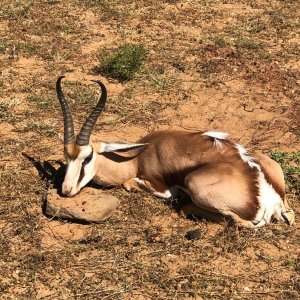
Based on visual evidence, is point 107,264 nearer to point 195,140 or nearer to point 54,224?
point 54,224

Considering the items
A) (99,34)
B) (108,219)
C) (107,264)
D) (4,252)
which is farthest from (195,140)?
(99,34)

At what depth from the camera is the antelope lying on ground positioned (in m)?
6.31

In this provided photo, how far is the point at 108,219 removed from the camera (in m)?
6.69

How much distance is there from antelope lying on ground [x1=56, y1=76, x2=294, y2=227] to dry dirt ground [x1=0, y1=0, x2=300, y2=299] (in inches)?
8.3

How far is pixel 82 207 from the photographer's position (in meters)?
6.54

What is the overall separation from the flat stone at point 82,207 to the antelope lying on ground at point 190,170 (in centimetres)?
13

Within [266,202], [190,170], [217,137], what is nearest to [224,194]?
[266,202]

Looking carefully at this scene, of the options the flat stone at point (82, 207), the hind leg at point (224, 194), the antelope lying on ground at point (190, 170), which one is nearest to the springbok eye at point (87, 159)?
the antelope lying on ground at point (190, 170)

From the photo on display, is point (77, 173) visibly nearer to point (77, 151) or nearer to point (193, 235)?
point (77, 151)

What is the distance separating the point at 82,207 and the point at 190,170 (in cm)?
135

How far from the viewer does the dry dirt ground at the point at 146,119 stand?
5.78 metres

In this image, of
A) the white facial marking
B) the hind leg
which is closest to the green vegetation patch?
the white facial marking

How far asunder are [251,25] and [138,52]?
315 centimetres

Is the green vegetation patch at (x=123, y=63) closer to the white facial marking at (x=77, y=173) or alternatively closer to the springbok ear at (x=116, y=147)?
the springbok ear at (x=116, y=147)
